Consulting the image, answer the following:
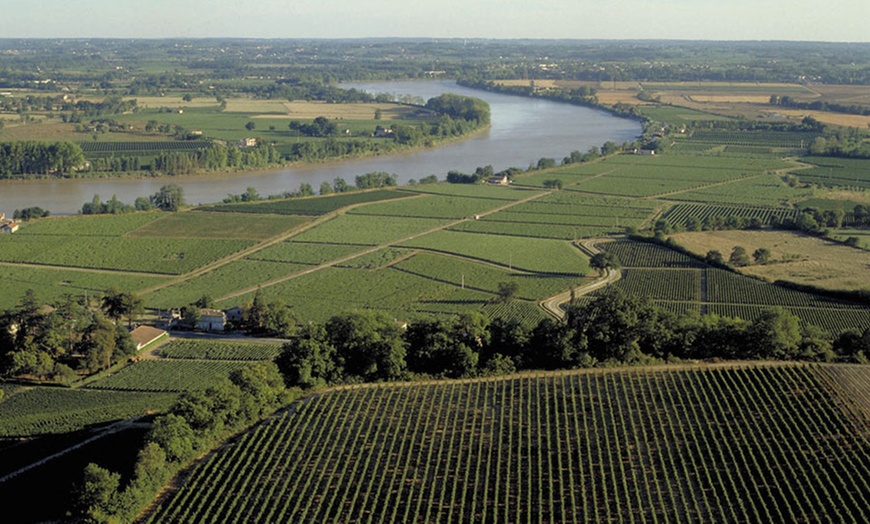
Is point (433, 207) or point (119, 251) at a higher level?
point (433, 207)

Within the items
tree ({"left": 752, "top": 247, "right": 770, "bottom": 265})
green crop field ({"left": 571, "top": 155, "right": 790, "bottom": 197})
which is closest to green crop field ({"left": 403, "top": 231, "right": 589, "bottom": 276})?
tree ({"left": 752, "top": 247, "right": 770, "bottom": 265})

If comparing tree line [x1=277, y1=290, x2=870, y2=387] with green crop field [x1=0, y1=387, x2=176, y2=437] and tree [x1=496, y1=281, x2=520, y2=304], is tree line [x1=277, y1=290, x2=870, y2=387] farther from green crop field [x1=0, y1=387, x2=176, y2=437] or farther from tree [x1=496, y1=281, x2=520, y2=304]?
tree [x1=496, y1=281, x2=520, y2=304]

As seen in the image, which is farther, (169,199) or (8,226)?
(169,199)

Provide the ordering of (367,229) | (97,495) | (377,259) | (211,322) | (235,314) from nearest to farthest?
(97,495)
(211,322)
(235,314)
(377,259)
(367,229)

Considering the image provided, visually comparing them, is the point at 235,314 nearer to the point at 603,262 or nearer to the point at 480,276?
the point at 480,276

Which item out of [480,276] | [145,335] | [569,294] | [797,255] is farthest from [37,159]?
[797,255]

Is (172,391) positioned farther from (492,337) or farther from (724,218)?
(724,218)

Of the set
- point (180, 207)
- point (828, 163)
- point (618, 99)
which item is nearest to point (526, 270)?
point (180, 207)

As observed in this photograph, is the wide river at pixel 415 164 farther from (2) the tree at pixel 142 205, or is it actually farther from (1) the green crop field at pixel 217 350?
(1) the green crop field at pixel 217 350
